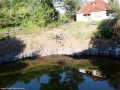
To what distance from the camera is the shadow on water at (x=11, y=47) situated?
30.1m

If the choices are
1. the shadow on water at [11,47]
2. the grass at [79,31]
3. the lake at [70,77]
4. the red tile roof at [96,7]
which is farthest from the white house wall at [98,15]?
the lake at [70,77]

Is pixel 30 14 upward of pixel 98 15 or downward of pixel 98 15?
upward

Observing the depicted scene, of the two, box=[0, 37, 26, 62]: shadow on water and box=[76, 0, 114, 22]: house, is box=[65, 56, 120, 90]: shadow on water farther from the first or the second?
box=[76, 0, 114, 22]: house

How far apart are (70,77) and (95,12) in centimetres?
2919

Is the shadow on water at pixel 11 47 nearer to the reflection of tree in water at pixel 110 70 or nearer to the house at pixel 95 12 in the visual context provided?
the reflection of tree in water at pixel 110 70

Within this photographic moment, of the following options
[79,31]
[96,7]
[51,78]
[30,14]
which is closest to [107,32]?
[79,31]

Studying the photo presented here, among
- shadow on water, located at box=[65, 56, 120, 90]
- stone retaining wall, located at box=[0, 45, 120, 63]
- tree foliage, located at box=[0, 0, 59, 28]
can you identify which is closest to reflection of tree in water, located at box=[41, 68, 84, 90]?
shadow on water, located at box=[65, 56, 120, 90]

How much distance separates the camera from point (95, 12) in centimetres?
4991

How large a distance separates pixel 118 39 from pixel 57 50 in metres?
8.38

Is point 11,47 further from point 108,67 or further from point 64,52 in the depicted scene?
point 108,67

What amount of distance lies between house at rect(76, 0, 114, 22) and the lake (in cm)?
2167

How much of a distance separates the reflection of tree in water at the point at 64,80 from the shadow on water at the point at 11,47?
723 centimetres

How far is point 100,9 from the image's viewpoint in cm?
4912

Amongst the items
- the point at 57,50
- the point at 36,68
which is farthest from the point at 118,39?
the point at 36,68
